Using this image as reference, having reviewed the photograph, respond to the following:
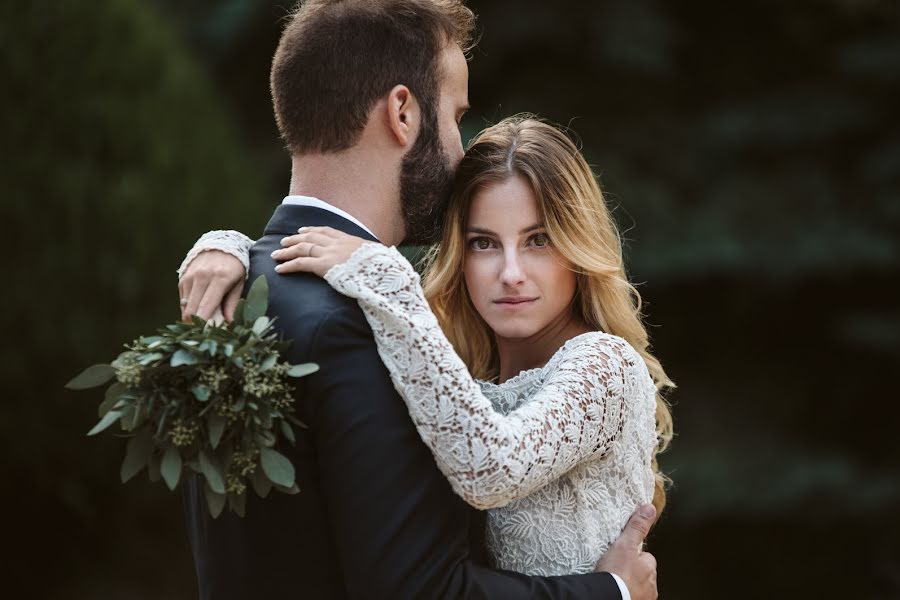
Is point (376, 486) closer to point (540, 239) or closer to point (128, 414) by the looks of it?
point (128, 414)

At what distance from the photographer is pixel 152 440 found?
226 cm

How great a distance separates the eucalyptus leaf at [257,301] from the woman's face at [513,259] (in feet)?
2.79

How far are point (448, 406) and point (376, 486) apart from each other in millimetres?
217

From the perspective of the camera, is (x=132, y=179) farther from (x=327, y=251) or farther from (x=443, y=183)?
(x=327, y=251)

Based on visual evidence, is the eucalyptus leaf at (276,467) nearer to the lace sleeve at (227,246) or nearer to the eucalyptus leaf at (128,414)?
the eucalyptus leaf at (128,414)

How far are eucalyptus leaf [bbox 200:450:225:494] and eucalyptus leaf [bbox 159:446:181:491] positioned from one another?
0.15ft

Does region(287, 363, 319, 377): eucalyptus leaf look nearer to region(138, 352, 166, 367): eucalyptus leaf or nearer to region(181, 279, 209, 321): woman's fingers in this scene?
region(138, 352, 166, 367): eucalyptus leaf

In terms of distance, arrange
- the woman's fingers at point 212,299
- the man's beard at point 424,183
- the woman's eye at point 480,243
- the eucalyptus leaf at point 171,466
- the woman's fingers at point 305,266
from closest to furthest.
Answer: the eucalyptus leaf at point 171,466, the woman's fingers at point 305,266, the woman's fingers at point 212,299, the man's beard at point 424,183, the woman's eye at point 480,243

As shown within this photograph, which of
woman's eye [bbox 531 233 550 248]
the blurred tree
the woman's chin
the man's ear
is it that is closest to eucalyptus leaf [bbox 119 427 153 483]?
the man's ear

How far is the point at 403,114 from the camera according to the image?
273 cm

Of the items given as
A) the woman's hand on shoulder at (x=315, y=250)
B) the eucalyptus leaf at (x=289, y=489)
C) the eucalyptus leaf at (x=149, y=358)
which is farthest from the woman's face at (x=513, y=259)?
the eucalyptus leaf at (x=149, y=358)

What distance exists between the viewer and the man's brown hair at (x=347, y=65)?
269cm

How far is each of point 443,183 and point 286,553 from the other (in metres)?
1.06

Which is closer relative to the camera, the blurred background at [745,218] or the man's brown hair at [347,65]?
the man's brown hair at [347,65]
